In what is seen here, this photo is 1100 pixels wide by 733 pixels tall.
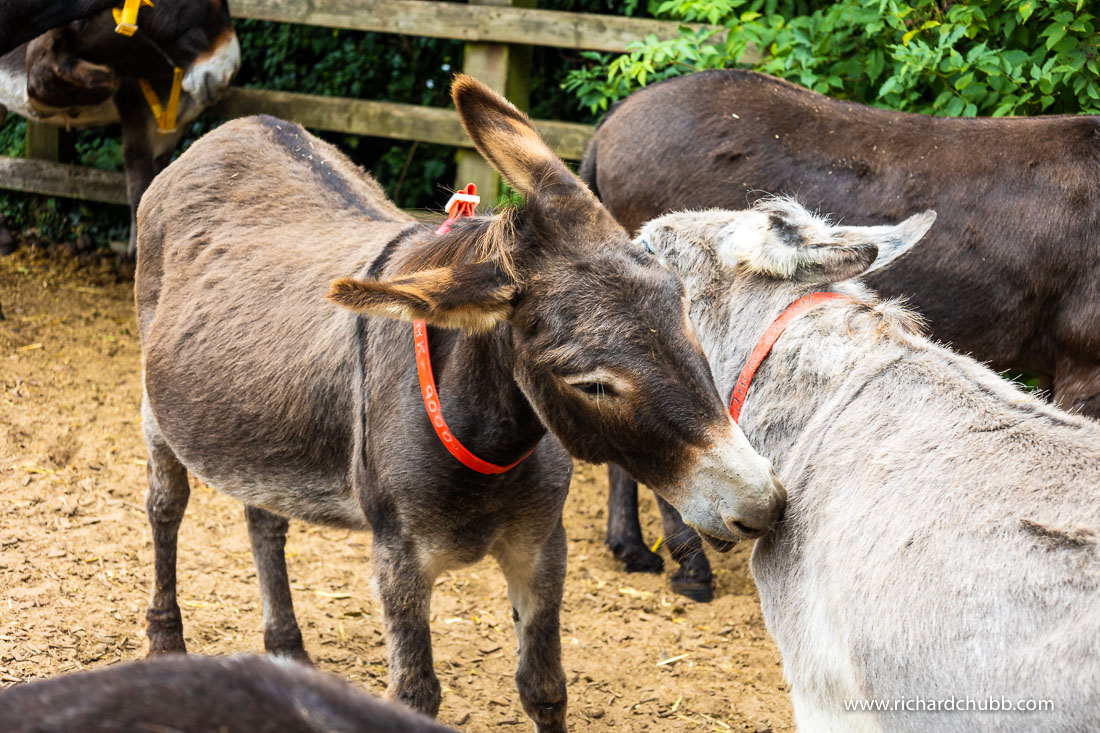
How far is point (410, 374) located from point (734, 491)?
100cm

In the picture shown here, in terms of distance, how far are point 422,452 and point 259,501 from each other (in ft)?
2.79

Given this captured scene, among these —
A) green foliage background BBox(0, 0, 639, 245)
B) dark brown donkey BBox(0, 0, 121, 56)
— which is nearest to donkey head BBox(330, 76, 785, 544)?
Answer: dark brown donkey BBox(0, 0, 121, 56)

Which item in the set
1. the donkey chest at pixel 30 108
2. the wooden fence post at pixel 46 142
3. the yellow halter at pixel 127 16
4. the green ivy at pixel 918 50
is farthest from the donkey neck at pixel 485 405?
the wooden fence post at pixel 46 142

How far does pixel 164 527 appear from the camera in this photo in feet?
Answer: 12.1

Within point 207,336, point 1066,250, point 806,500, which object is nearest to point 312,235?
point 207,336

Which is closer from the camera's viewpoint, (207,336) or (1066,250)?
(207,336)

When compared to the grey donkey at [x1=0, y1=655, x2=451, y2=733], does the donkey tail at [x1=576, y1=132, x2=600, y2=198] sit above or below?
below

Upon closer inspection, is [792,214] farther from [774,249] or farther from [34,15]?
[34,15]

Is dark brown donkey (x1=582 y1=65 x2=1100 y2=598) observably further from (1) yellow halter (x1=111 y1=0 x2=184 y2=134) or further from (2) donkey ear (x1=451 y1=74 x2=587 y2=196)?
(1) yellow halter (x1=111 y1=0 x2=184 y2=134)

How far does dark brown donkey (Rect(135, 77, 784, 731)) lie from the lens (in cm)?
221

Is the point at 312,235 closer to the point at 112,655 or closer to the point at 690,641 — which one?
the point at 112,655

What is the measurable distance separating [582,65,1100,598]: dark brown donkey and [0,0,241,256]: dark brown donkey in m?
3.48

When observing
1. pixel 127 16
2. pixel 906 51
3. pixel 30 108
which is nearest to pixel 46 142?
pixel 30 108

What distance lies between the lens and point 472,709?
3547 mm
